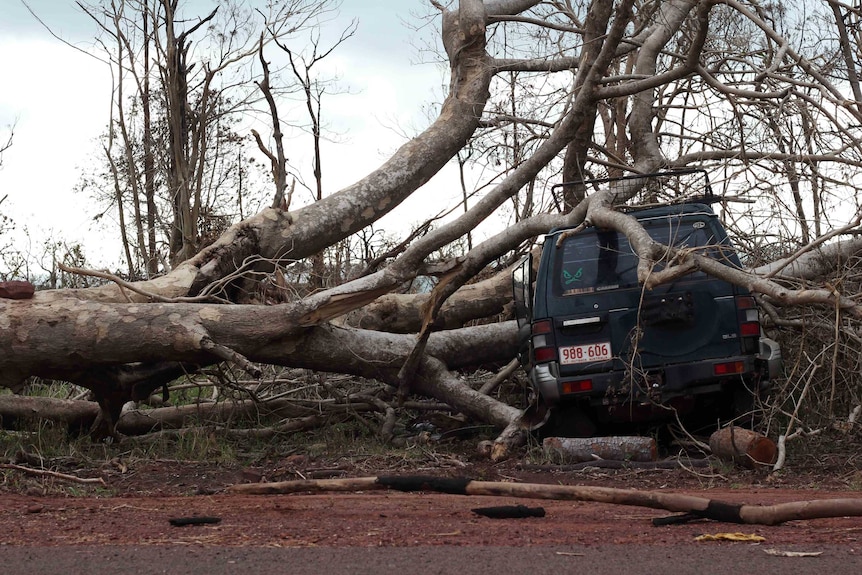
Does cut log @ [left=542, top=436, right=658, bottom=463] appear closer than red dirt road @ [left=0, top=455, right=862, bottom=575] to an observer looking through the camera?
No

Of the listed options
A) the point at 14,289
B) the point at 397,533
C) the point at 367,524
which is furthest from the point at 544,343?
the point at 14,289

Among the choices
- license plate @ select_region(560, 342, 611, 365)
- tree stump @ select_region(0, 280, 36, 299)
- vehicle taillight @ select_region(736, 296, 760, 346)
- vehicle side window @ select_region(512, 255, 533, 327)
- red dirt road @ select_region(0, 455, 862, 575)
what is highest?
tree stump @ select_region(0, 280, 36, 299)

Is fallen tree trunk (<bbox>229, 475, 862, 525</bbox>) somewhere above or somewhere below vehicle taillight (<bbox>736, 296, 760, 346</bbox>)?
below

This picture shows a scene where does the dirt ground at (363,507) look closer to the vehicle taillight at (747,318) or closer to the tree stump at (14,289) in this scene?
the vehicle taillight at (747,318)

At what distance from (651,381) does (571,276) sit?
103 centimetres

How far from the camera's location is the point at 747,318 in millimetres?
7406

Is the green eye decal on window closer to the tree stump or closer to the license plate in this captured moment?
the license plate

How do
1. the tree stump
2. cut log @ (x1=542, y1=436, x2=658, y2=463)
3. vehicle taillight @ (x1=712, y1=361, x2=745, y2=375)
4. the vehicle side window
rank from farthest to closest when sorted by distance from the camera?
the vehicle side window < the tree stump < cut log @ (x1=542, y1=436, x2=658, y2=463) < vehicle taillight @ (x1=712, y1=361, x2=745, y2=375)

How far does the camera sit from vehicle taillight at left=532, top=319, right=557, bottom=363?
752 cm

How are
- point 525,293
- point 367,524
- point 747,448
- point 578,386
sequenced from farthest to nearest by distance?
point 525,293 → point 578,386 → point 747,448 → point 367,524

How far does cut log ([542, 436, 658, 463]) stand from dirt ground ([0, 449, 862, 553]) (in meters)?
0.25

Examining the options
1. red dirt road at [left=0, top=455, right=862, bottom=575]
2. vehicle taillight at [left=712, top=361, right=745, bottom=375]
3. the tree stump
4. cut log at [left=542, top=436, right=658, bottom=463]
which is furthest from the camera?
the tree stump

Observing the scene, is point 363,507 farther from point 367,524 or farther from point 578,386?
point 578,386

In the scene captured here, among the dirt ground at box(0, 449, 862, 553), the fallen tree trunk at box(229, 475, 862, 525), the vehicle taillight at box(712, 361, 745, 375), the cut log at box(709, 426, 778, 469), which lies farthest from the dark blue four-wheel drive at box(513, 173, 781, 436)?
the fallen tree trunk at box(229, 475, 862, 525)
